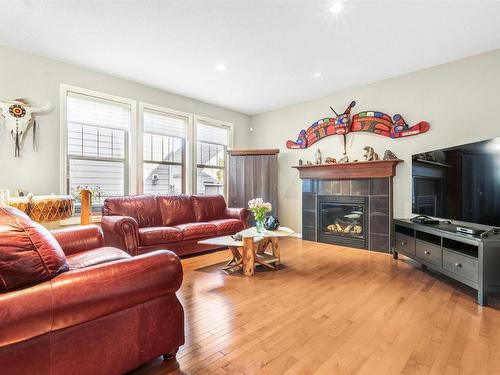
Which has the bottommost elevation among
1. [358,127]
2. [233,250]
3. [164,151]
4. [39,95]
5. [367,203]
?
[233,250]

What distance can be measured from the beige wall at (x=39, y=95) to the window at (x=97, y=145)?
0.18 metres

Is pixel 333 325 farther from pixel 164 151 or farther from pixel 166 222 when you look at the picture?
pixel 164 151

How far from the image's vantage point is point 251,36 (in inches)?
118

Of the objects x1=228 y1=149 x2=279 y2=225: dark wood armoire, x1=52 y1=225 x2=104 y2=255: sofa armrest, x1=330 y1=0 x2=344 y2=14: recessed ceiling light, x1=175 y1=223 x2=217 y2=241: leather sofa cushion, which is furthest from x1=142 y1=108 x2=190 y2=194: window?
x1=330 y1=0 x2=344 y2=14: recessed ceiling light

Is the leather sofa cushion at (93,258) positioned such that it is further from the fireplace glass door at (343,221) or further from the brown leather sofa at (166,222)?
the fireplace glass door at (343,221)

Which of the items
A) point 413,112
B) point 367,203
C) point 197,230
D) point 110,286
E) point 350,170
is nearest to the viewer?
point 110,286

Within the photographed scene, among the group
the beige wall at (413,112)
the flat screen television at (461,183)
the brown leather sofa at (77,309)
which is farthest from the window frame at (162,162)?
the flat screen television at (461,183)

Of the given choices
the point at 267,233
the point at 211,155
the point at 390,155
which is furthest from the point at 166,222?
the point at 390,155

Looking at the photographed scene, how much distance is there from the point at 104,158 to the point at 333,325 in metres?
3.90

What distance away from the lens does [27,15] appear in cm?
263

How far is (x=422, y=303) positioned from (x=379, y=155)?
264 centimetres

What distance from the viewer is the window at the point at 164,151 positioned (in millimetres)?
4621

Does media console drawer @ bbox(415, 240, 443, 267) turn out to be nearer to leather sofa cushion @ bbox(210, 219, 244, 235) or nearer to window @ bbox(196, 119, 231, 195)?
leather sofa cushion @ bbox(210, 219, 244, 235)

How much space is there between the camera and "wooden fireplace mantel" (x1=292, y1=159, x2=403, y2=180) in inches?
163
